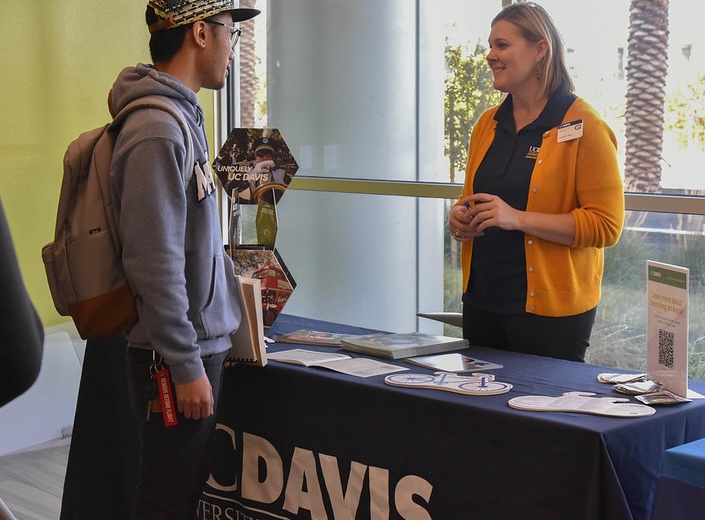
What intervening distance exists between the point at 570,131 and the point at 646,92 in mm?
1571

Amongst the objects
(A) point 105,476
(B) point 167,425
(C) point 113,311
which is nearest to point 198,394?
(B) point 167,425

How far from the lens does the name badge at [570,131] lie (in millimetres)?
2477

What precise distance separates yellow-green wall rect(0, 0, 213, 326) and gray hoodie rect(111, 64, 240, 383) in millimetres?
2581

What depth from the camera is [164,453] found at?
2.03 metres

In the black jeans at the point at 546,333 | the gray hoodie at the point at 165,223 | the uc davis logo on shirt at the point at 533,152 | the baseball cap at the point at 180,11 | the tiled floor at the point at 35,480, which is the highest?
the baseball cap at the point at 180,11

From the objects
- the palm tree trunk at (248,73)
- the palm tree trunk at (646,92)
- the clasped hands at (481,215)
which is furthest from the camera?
the palm tree trunk at (248,73)

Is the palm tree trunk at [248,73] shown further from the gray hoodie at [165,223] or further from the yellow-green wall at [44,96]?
the gray hoodie at [165,223]

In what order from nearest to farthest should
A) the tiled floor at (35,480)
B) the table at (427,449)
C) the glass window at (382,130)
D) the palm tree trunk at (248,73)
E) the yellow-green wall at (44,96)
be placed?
the table at (427,449), the tiled floor at (35,480), the yellow-green wall at (44,96), the glass window at (382,130), the palm tree trunk at (248,73)

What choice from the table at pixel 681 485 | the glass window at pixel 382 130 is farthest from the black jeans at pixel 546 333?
the glass window at pixel 382 130

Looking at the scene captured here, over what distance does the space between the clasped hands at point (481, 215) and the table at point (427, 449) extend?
0.33 metres

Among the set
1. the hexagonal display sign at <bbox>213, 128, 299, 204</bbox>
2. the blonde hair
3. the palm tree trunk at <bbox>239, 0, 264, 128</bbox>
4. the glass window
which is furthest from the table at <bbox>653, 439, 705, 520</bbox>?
the palm tree trunk at <bbox>239, 0, 264, 128</bbox>

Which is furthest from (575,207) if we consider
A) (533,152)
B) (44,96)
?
(44,96)

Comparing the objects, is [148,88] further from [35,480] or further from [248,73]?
[248,73]

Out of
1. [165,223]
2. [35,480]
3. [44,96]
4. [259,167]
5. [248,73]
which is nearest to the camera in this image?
[165,223]
